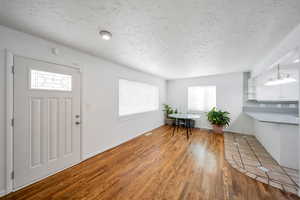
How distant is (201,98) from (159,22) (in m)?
4.35

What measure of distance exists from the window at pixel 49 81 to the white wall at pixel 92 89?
0.81 feet

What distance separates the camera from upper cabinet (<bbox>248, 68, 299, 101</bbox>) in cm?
277

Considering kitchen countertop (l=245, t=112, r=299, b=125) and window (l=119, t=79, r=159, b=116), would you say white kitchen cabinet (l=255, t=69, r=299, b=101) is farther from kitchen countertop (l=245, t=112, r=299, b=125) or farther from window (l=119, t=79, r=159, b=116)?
window (l=119, t=79, r=159, b=116)

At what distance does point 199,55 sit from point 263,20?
1.16 m

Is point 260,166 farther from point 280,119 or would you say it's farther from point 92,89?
point 92,89

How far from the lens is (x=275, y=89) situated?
→ 9.96ft

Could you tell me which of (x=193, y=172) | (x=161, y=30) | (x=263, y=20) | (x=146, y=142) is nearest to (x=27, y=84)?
(x=161, y=30)

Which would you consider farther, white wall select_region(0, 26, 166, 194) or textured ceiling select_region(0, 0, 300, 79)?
white wall select_region(0, 26, 166, 194)

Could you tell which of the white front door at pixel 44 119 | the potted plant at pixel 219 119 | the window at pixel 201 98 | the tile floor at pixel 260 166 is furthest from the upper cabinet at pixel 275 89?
the white front door at pixel 44 119

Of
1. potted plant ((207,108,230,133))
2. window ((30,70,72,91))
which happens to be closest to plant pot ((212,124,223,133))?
potted plant ((207,108,230,133))

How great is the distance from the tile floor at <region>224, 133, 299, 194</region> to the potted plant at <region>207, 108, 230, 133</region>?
1.02 m

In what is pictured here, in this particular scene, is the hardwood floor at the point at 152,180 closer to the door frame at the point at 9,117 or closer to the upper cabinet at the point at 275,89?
the door frame at the point at 9,117

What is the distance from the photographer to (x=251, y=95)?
3.83m

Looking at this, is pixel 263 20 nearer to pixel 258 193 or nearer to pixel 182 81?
pixel 258 193
